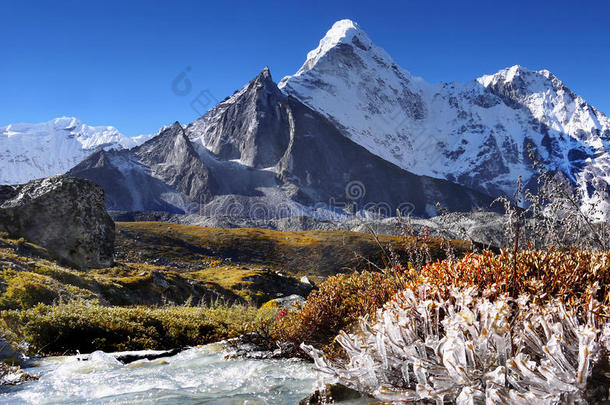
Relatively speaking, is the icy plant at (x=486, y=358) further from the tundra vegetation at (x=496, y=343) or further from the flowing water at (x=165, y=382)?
the flowing water at (x=165, y=382)

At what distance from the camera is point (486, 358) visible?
2605mm

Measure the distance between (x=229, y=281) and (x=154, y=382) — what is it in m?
23.7

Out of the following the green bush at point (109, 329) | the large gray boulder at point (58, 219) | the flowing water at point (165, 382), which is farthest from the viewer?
the large gray boulder at point (58, 219)

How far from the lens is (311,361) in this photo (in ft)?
19.3

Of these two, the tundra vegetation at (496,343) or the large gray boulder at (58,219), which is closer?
the tundra vegetation at (496,343)

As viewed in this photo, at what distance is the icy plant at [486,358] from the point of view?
231cm

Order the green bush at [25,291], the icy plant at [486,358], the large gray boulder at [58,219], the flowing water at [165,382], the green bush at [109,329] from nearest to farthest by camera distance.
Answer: the icy plant at [486,358] < the flowing water at [165,382] < the green bush at [109,329] < the green bush at [25,291] < the large gray boulder at [58,219]

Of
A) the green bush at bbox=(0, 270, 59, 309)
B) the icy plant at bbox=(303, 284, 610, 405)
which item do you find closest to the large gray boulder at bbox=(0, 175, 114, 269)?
the green bush at bbox=(0, 270, 59, 309)

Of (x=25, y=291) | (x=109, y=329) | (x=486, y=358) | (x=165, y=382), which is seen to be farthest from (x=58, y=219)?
(x=486, y=358)

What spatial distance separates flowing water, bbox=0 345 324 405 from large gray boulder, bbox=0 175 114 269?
40.7 feet

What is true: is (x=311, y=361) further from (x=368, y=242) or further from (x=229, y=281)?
(x=368, y=242)

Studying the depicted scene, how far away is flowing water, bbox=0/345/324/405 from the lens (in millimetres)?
4219

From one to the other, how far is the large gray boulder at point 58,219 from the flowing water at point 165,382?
12.4m

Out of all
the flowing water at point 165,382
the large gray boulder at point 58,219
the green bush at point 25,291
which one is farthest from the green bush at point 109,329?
the large gray boulder at point 58,219
